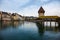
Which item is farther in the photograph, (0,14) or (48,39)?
(0,14)

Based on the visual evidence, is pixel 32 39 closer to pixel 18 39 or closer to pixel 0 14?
pixel 18 39

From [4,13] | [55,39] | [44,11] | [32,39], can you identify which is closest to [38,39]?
[32,39]

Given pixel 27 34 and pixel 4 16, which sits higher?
pixel 4 16

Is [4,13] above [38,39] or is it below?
above

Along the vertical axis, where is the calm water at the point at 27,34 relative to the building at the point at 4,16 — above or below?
below

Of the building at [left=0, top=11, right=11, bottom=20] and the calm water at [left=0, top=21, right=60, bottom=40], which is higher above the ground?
the building at [left=0, top=11, right=11, bottom=20]

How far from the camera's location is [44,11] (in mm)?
4668

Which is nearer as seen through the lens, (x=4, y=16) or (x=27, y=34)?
(x=27, y=34)

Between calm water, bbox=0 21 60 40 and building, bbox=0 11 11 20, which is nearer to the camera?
calm water, bbox=0 21 60 40

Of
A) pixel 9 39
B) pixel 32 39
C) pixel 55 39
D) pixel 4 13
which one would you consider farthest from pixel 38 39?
pixel 4 13

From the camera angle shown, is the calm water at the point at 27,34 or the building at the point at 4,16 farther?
the building at the point at 4,16

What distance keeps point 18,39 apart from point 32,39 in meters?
0.41

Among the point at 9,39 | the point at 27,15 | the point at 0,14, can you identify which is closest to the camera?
the point at 9,39

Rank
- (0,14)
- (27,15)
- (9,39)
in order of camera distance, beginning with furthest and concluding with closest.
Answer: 1. (0,14)
2. (27,15)
3. (9,39)
